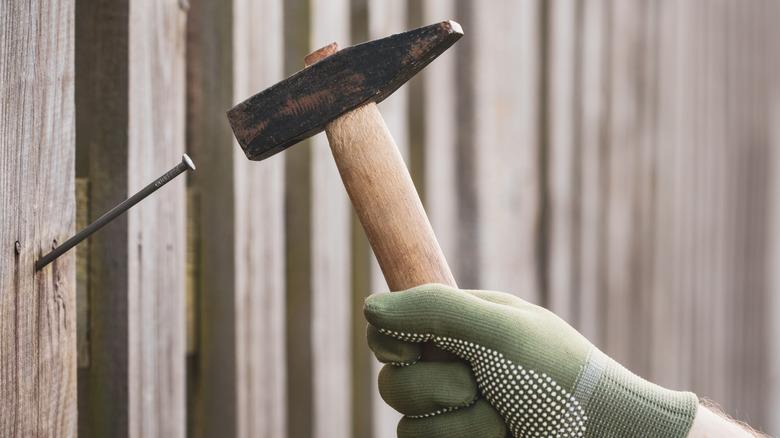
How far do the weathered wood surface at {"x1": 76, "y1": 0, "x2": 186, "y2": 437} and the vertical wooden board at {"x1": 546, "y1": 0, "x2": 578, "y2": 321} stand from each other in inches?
57.6

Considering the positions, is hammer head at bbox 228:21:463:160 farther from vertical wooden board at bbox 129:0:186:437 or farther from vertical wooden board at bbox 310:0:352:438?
vertical wooden board at bbox 310:0:352:438

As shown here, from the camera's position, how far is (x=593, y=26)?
2.60 meters

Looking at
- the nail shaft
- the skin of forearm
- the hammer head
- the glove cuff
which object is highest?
the hammer head

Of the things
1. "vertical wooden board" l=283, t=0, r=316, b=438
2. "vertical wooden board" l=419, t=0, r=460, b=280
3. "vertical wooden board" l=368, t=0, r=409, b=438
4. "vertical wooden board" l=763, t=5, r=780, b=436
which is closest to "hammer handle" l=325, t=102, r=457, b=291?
"vertical wooden board" l=283, t=0, r=316, b=438

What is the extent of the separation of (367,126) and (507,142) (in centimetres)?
124

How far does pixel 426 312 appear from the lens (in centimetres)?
103

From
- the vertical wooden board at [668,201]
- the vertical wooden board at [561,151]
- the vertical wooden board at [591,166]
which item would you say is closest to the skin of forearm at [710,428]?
the vertical wooden board at [561,151]

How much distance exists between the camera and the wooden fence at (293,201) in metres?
1.03

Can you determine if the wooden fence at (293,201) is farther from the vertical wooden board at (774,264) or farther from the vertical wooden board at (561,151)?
the vertical wooden board at (774,264)

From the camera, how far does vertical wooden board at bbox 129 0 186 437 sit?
48.6 inches

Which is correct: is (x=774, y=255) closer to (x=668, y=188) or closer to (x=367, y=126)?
(x=668, y=188)

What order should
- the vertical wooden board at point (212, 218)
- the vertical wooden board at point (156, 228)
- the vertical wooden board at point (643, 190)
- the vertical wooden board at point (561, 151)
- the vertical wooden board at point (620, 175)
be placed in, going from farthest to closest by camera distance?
the vertical wooden board at point (643, 190), the vertical wooden board at point (620, 175), the vertical wooden board at point (561, 151), the vertical wooden board at point (212, 218), the vertical wooden board at point (156, 228)

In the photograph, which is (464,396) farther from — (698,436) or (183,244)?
(183,244)

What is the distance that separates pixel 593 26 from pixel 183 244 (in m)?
1.80
